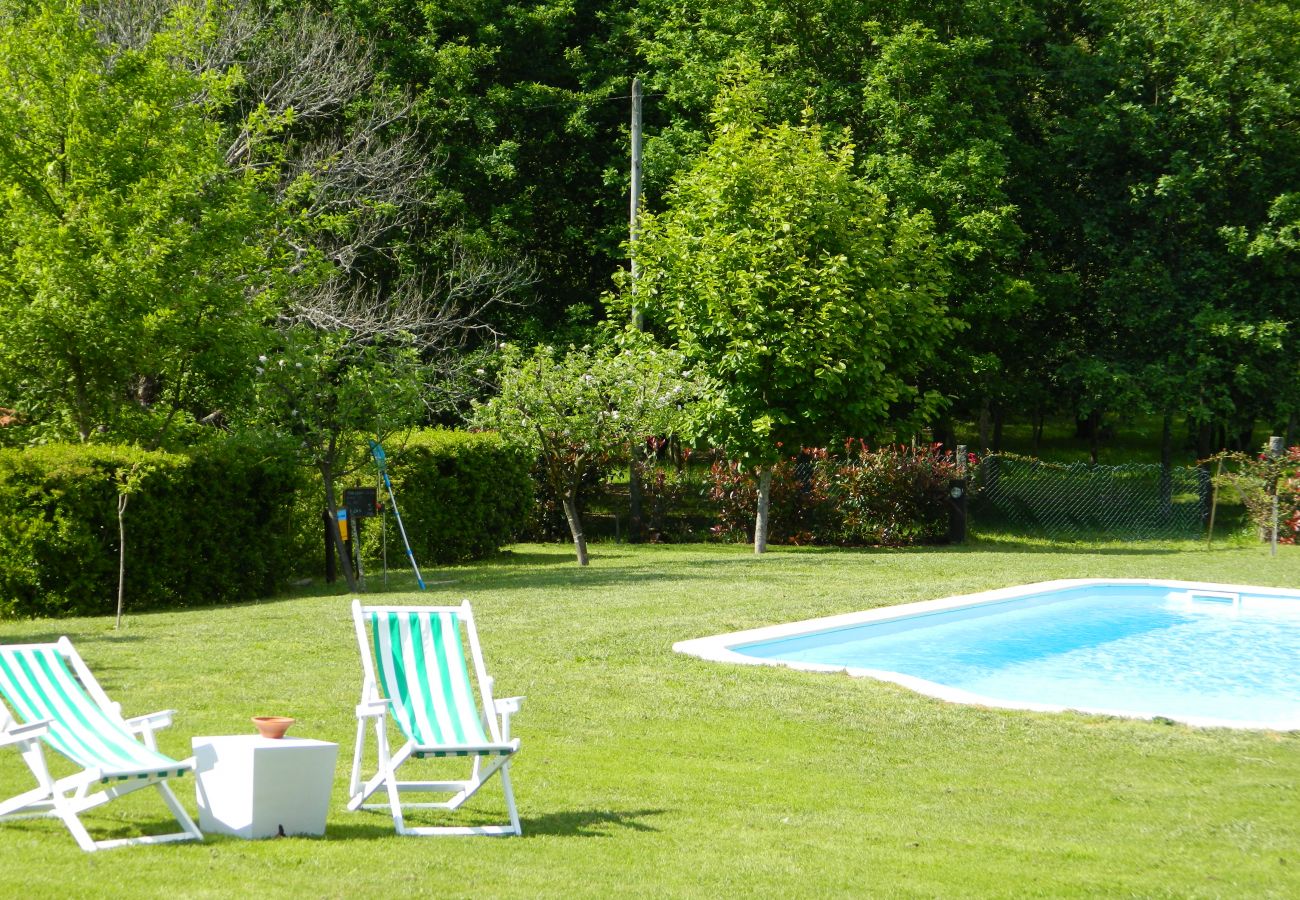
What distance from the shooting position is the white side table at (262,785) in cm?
566

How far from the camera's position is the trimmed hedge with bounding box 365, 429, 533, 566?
19.4 metres

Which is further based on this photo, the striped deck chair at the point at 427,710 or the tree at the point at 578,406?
the tree at the point at 578,406

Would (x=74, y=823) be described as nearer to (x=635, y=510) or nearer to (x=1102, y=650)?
(x=1102, y=650)

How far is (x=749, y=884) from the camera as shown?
5.34 metres

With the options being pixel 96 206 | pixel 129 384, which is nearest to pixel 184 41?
pixel 96 206

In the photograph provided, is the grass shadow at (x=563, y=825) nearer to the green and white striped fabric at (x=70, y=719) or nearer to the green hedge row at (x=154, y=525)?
the green and white striped fabric at (x=70, y=719)

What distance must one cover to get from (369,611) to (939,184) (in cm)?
2173

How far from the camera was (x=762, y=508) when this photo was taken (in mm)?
22969

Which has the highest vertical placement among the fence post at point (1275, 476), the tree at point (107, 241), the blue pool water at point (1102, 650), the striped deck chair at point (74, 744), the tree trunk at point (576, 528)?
the tree at point (107, 241)

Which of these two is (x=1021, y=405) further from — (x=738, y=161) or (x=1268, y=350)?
(x=738, y=161)

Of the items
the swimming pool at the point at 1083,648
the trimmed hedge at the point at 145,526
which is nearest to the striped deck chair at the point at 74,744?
the swimming pool at the point at 1083,648

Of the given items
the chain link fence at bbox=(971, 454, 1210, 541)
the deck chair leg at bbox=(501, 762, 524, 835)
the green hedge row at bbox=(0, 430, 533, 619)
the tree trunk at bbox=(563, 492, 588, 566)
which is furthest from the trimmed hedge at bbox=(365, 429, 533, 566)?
the deck chair leg at bbox=(501, 762, 524, 835)

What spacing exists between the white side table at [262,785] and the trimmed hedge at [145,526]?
8.97 metres

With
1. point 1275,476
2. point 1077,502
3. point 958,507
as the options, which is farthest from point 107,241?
point 1275,476
